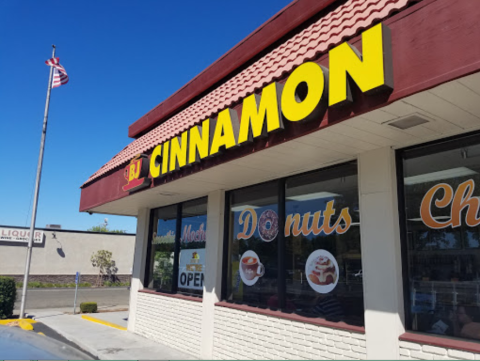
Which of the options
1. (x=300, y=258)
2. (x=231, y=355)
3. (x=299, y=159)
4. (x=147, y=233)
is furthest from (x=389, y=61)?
(x=147, y=233)

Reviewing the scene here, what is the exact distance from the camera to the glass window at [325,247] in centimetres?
535

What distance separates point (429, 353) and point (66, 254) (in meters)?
32.9

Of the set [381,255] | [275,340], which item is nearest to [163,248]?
[275,340]

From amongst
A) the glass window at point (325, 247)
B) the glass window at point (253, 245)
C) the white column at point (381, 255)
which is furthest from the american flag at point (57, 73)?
the white column at point (381, 255)

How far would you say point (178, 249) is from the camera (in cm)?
950

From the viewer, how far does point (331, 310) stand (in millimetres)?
5500

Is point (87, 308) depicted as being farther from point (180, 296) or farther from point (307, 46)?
point (307, 46)

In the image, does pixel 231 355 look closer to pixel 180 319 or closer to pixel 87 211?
pixel 180 319

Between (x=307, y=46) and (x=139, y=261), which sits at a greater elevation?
(x=307, y=46)

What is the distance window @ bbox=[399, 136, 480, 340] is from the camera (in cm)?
414

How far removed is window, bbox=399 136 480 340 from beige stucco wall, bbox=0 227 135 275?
1264 inches

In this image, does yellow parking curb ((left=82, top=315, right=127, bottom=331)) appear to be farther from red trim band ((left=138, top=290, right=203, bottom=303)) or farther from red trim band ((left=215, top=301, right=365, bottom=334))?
red trim band ((left=215, top=301, right=365, bottom=334))

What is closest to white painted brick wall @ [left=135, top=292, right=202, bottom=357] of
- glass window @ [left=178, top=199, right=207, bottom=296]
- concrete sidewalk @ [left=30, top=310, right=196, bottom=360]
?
concrete sidewalk @ [left=30, top=310, right=196, bottom=360]

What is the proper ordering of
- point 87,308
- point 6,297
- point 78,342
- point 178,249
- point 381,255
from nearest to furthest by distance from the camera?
point 381,255 < point 78,342 < point 178,249 < point 6,297 < point 87,308
